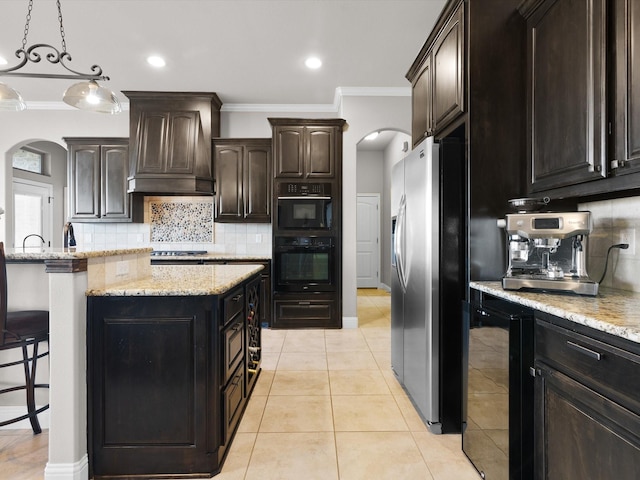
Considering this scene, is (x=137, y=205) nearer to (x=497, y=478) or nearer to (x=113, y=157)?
(x=113, y=157)

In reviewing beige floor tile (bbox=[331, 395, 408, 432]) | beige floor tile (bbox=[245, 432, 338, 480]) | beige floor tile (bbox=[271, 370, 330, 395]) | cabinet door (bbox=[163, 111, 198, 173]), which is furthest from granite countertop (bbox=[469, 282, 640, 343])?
cabinet door (bbox=[163, 111, 198, 173])

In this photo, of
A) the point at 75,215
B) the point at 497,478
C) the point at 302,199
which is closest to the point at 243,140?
the point at 302,199

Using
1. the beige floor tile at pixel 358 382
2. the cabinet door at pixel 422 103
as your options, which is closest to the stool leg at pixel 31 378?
the beige floor tile at pixel 358 382

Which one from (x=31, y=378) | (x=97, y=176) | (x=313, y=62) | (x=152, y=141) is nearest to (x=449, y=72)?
(x=313, y=62)

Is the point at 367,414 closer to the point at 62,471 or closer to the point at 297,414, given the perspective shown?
the point at 297,414

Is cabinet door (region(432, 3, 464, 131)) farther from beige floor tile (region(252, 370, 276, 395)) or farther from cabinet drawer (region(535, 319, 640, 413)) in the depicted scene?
beige floor tile (region(252, 370, 276, 395))

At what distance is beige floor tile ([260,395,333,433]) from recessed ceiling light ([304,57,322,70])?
10.5 feet

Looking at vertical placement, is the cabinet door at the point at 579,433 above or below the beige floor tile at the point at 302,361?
above

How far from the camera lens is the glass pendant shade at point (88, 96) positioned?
210cm

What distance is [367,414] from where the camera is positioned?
232 cm

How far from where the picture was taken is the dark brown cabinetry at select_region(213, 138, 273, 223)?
4.57 metres

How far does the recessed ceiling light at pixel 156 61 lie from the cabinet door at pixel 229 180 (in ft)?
3.64

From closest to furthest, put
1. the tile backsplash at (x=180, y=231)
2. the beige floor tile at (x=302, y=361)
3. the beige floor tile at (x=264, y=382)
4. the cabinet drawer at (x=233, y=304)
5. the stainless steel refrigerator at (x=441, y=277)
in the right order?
the cabinet drawer at (x=233, y=304) < the stainless steel refrigerator at (x=441, y=277) < the beige floor tile at (x=264, y=382) < the beige floor tile at (x=302, y=361) < the tile backsplash at (x=180, y=231)

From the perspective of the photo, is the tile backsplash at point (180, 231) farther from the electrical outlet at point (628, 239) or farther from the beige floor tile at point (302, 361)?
the electrical outlet at point (628, 239)
